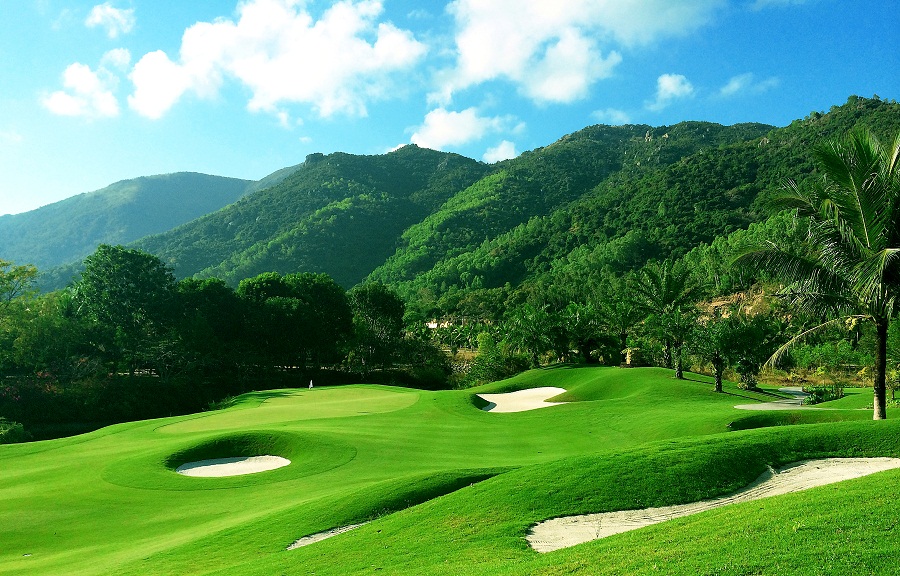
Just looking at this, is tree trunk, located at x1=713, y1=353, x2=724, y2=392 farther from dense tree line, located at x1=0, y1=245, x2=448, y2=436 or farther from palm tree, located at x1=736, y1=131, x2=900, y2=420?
dense tree line, located at x1=0, y1=245, x2=448, y2=436

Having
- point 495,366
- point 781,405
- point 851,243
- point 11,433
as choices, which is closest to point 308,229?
point 495,366

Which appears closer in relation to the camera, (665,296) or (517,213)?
(665,296)

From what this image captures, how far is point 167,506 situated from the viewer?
15.3 metres

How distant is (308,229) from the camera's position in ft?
484

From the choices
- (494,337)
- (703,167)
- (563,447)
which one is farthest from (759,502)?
(703,167)

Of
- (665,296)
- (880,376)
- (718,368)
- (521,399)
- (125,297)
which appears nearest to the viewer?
(880,376)

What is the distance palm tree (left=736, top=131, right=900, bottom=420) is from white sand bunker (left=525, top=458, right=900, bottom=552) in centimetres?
446

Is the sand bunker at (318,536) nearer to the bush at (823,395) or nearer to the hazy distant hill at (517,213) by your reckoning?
the bush at (823,395)

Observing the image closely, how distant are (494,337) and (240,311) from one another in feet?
86.6

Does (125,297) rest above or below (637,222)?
below

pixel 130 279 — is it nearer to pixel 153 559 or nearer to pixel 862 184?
pixel 153 559

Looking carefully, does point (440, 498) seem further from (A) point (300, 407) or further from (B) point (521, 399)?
(B) point (521, 399)

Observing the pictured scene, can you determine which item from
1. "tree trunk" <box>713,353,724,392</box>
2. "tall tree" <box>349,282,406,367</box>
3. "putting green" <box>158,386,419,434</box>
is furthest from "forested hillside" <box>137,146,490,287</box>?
"tree trunk" <box>713,353,724,392</box>

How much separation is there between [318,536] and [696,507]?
6.99 meters
